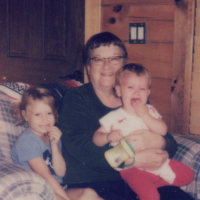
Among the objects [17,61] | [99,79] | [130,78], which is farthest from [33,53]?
[130,78]

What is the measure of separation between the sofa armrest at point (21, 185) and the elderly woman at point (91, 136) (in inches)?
13.4

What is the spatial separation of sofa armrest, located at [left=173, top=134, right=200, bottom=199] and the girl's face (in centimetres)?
70

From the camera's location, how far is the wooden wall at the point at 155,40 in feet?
7.81

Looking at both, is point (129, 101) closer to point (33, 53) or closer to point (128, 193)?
point (128, 193)

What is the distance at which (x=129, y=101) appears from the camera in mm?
1501

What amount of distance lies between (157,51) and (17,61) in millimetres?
1070

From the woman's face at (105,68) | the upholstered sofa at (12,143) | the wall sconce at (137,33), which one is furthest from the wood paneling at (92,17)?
the woman's face at (105,68)

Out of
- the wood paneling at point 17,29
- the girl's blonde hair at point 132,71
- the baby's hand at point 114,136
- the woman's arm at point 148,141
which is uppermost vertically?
the wood paneling at point 17,29

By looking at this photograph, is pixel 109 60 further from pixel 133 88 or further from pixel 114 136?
pixel 114 136

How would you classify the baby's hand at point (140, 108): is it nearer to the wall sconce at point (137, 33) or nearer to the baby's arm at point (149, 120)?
the baby's arm at point (149, 120)

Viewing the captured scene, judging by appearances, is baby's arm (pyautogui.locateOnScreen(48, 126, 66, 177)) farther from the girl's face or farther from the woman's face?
the woman's face

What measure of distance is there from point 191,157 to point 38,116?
2.62ft

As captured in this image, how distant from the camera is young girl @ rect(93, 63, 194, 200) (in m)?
1.42

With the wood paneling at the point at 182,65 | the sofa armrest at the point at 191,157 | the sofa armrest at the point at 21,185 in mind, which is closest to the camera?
the sofa armrest at the point at 21,185
